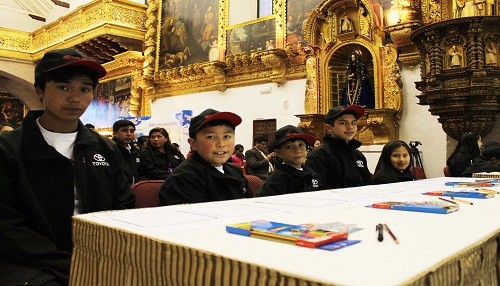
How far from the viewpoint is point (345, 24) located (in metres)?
10.1

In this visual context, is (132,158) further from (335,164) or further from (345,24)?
(345,24)

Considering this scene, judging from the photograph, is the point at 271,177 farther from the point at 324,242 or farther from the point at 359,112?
the point at 324,242

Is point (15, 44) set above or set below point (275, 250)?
above

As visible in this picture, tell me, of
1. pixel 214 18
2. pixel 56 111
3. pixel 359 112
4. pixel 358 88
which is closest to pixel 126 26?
pixel 214 18

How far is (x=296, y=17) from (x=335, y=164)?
801 cm

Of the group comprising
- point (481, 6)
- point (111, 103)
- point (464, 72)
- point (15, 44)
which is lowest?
point (464, 72)

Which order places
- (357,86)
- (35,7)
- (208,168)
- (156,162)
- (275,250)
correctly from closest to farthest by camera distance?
(275,250)
(208,168)
(156,162)
(357,86)
(35,7)

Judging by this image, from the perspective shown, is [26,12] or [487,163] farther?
[26,12]

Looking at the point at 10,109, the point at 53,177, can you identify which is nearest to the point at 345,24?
the point at 53,177

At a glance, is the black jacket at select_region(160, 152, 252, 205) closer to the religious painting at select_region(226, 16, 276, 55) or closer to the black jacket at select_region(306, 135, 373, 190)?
the black jacket at select_region(306, 135, 373, 190)

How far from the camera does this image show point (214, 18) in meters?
13.7

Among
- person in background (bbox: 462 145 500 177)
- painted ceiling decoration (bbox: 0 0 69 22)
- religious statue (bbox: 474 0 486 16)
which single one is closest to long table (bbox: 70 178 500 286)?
person in background (bbox: 462 145 500 177)

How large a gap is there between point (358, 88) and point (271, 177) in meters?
7.03

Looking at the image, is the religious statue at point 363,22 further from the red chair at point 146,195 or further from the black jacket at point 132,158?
the red chair at point 146,195
